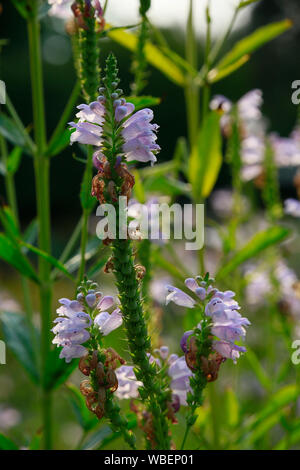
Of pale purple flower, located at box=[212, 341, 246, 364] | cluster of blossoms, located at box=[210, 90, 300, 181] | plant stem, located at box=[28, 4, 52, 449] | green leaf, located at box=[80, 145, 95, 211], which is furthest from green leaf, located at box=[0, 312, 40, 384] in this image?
cluster of blossoms, located at box=[210, 90, 300, 181]

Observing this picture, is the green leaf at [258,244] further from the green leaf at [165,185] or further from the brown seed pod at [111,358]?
the brown seed pod at [111,358]

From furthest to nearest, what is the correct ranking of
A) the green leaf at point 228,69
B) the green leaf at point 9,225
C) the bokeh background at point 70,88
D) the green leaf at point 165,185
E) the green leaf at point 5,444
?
the bokeh background at point 70,88
the green leaf at point 165,185
the green leaf at point 228,69
the green leaf at point 9,225
the green leaf at point 5,444

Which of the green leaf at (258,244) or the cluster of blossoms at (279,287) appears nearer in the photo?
the green leaf at (258,244)

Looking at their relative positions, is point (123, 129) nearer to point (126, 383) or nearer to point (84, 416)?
point (126, 383)

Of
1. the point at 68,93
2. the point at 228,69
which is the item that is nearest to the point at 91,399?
the point at 228,69

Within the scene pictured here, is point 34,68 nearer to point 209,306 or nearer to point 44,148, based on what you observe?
point 44,148

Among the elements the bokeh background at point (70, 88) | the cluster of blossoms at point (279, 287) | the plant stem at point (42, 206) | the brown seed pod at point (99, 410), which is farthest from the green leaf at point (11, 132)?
the bokeh background at point (70, 88)

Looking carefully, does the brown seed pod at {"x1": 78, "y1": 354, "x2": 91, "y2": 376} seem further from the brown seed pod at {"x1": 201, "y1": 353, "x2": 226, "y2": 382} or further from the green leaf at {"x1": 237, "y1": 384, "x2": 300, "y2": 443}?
the green leaf at {"x1": 237, "y1": 384, "x2": 300, "y2": 443}
